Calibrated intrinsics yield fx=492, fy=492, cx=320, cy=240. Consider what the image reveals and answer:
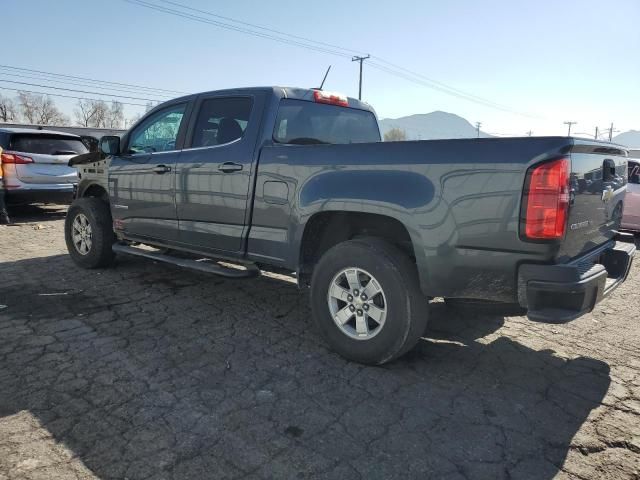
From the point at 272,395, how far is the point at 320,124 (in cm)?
249

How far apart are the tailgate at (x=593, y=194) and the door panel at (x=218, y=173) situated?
230 centimetres

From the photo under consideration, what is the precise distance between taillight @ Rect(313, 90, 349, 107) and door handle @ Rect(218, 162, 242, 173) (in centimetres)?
100

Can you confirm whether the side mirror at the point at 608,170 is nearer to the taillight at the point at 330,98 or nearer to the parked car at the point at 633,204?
the taillight at the point at 330,98

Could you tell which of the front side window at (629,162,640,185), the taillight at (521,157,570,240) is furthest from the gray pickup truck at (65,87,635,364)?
the front side window at (629,162,640,185)

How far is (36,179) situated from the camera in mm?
9023

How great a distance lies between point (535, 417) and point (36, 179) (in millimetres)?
9214

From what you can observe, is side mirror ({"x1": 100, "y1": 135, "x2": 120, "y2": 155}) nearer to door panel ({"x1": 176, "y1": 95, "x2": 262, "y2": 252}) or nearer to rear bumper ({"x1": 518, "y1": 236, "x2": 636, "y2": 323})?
door panel ({"x1": 176, "y1": 95, "x2": 262, "y2": 252})

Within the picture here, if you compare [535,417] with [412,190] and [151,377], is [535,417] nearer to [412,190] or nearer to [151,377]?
[412,190]

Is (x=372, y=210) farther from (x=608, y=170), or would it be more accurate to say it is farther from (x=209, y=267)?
(x=209, y=267)

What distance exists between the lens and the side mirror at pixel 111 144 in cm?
530

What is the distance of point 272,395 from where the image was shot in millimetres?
2928

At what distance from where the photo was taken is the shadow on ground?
2324mm

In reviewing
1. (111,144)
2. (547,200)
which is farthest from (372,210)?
(111,144)

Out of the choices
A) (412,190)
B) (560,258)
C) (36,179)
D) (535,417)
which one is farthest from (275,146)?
(36,179)
